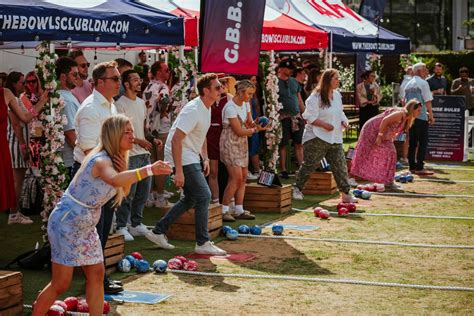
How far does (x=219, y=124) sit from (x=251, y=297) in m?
4.67

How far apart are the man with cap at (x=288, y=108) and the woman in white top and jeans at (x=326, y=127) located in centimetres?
291

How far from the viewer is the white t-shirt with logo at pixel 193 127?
9.44 meters

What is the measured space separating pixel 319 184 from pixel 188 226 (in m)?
4.58

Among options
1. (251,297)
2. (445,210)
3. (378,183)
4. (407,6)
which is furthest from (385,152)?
(407,6)

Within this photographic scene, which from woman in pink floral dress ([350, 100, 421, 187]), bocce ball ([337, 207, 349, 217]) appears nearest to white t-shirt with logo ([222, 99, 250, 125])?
bocce ball ([337, 207, 349, 217])

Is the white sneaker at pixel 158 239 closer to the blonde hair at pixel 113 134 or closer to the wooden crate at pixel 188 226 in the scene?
the wooden crate at pixel 188 226

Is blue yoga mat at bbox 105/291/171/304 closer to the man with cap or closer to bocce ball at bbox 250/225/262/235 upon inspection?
bocce ball at bbox 250/225/262/235

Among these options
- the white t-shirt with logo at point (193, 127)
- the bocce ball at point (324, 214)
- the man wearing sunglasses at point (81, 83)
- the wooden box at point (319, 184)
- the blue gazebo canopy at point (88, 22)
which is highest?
the blue gazebo canopy at point (88, 22)

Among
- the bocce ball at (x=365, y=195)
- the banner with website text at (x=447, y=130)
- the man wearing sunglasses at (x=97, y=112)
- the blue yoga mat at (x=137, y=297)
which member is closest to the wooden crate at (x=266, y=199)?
the bocce ball at (x=365, y=195)

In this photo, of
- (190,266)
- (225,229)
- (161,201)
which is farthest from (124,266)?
(161,201)

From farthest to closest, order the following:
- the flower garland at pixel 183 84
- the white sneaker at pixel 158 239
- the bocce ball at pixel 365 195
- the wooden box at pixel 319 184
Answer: the wooden box at pixel 319 184 → the bocce ball at pixel 365 195 → the flower garland at pixel 183 84 → the white sneaker at pixel 158 239

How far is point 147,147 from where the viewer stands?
9.85 m

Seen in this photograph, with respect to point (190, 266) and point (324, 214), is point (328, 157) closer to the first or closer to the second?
point (324, 214)

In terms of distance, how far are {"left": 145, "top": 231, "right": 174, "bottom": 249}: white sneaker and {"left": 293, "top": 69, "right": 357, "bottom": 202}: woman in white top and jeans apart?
3805 millimetres
